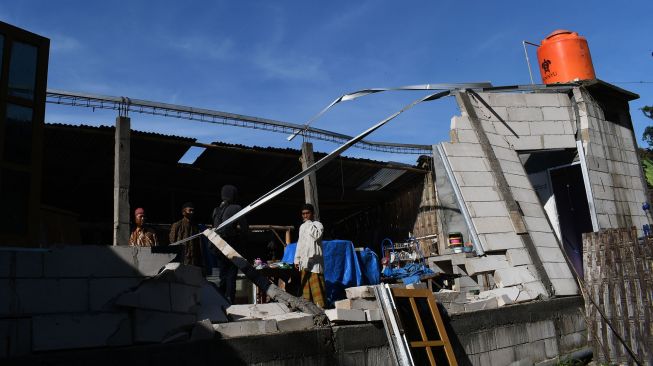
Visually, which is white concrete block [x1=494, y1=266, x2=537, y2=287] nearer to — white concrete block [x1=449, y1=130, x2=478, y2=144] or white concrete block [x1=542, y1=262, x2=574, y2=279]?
white concrete block [x1=542, y1=262, x2=574, y2=279]

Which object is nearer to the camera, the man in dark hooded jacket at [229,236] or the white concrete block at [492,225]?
the man in dark hooded jacket at [229,236]

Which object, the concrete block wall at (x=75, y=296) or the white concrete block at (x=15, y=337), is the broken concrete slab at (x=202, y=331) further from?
the white concrete block at (x=15, y=337)

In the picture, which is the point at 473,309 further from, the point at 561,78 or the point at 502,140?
the point at 561,78

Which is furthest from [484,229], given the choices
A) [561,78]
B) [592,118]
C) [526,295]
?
[561,78]

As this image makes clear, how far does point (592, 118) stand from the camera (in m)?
10.1

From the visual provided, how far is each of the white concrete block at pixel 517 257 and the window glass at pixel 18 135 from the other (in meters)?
5.96

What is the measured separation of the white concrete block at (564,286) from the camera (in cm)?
754

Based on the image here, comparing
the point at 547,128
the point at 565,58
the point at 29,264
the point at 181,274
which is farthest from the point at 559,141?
the point at 29,264

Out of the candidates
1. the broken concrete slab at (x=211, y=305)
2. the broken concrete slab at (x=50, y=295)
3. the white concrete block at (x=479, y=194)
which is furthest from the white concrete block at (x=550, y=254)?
the broken concrete slab at (x=50, y=295)

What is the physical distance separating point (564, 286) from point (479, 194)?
176cm

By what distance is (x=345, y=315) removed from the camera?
503cm

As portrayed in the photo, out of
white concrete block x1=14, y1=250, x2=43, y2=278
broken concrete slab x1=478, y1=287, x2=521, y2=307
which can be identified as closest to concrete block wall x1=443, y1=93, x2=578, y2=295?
broken concrete slab x1=478, y1=287, x2=521, y2=307

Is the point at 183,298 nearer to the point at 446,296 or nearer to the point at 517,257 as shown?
the point at 446,296

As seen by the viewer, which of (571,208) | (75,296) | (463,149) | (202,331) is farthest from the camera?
(571,208)
